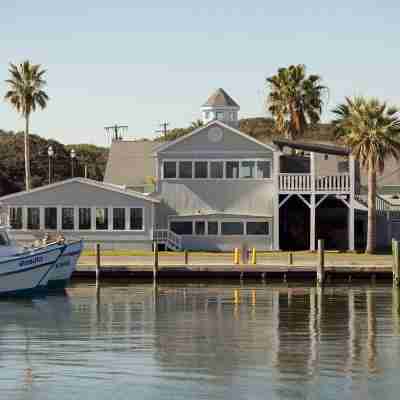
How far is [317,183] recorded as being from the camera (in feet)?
238

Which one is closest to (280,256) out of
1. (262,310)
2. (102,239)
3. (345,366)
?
(102,239)

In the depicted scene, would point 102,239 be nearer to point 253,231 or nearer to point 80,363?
point 253,231

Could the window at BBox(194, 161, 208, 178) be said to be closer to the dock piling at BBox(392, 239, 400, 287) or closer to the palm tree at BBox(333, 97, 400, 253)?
the palm tree at BBox(333, 97, 400, 253)

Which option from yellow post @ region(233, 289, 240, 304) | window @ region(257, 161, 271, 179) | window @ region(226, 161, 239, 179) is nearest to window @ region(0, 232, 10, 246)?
yellow post @ region(233, 289, 240, 304)

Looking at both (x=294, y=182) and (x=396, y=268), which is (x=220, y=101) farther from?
(x=396, y=268)

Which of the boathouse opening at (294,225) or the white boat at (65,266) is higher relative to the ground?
the boathouse opening at (294,225)

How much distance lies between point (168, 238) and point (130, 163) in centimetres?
1473

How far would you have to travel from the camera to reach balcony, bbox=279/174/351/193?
72625mm

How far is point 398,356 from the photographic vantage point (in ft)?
122

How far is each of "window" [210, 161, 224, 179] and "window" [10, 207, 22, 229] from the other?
463 inches

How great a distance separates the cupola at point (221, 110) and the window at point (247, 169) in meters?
11.2

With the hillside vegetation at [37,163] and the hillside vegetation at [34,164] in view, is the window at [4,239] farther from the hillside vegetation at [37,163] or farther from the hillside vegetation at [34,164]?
the hillside vegetation at [34,164]

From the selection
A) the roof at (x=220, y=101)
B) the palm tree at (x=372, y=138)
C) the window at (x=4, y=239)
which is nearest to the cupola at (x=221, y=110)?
the roof at (x=220, y=101)

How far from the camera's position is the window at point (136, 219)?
7319cm
